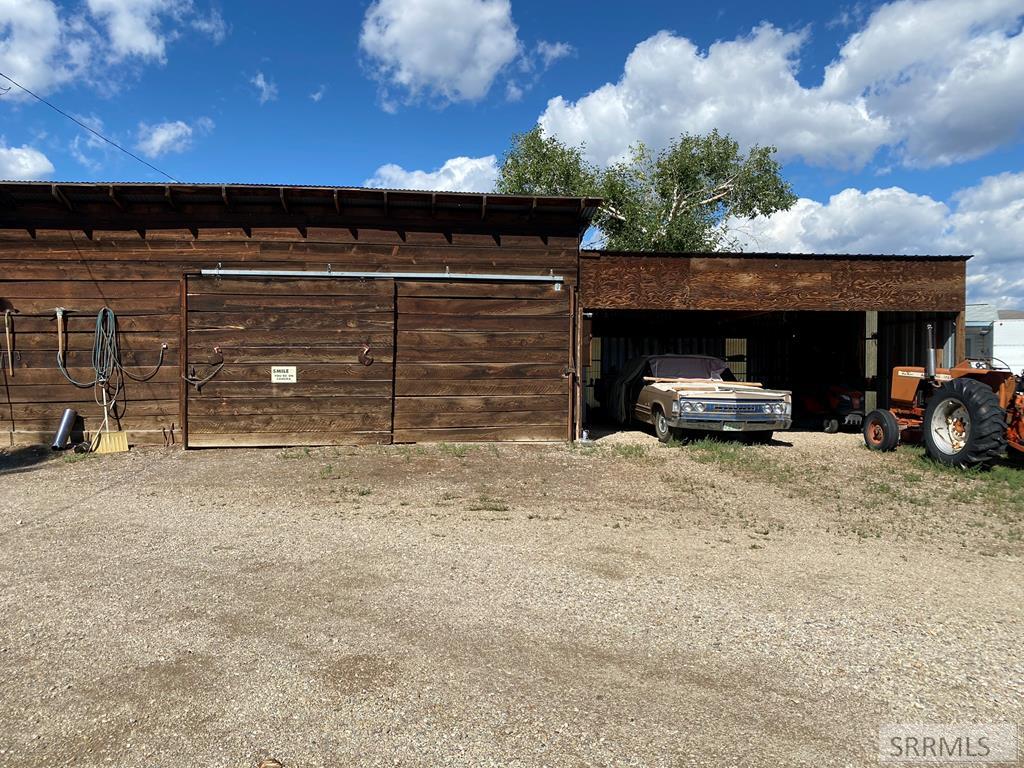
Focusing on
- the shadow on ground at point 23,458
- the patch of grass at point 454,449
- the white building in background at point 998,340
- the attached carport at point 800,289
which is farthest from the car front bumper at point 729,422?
the white building in background at point 998,340

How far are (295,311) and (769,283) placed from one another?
8534 mm

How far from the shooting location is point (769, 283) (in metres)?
12.6

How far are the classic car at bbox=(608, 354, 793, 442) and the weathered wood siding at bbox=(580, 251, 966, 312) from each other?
1.35 metres

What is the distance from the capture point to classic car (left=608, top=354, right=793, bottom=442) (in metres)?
11.0

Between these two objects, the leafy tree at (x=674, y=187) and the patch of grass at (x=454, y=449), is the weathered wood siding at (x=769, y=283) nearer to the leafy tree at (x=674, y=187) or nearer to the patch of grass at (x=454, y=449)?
the patch of grass at (x=454, y=449)

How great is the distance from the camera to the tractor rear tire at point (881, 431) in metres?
10.8

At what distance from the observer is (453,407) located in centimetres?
1106

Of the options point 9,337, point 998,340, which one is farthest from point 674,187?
point 9,337

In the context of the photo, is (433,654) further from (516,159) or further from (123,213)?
(516,159)

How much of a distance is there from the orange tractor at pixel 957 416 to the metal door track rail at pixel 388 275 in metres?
5.89

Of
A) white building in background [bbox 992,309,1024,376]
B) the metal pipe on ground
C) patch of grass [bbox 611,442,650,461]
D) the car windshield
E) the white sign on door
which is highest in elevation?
white building in background [bbox 992,309,1024,376]

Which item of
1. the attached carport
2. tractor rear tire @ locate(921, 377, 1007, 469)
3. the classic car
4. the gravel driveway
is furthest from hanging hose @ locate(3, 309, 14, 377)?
tractor rear tire @ locate(921, 377, 1007, 469)

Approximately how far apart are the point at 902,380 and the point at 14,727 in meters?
12.3

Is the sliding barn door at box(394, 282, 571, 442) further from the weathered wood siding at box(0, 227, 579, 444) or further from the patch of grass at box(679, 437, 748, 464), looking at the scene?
the patch of grass at box(679, 437, 748, 464)
